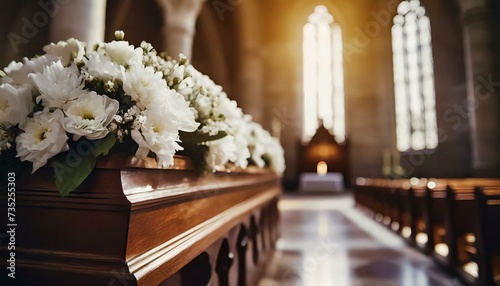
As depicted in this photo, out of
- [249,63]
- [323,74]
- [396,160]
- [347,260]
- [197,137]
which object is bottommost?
[347,260]

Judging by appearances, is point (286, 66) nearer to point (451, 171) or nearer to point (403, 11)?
point (403, 11)

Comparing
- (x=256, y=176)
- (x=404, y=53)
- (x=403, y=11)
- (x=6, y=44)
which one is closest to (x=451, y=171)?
(x=404, y=53)

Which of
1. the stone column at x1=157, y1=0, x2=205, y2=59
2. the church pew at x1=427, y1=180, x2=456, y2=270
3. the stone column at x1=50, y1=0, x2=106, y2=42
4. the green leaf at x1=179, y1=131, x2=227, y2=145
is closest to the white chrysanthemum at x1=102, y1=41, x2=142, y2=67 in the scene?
the green leaf at x1=179, y1=131, x2=227, y2=145

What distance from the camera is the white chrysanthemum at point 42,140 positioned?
34.2 inches

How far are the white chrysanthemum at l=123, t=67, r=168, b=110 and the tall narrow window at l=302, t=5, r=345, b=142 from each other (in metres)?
13.3

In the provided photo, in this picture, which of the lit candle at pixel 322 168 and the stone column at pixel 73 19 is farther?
the lit candle at pixel 322 168

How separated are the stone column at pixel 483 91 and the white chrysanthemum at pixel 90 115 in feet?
32.0

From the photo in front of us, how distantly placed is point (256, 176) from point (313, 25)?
13154mm

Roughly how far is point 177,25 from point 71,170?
6152 millimetres

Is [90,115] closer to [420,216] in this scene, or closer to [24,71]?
[24,71]

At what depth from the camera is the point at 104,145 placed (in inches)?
34.5

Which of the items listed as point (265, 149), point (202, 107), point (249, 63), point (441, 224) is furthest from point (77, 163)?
point (249, 63)

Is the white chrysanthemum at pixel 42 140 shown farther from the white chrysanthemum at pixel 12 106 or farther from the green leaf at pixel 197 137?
the green leaf at pixel 197 137

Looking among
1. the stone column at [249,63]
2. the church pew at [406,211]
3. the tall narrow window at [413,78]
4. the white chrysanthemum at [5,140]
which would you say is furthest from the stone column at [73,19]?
the tall narrow window at [413,78]
